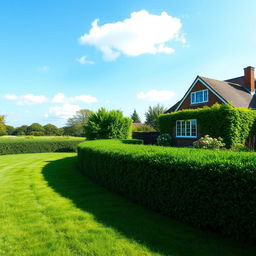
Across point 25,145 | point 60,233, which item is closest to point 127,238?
point 60,233

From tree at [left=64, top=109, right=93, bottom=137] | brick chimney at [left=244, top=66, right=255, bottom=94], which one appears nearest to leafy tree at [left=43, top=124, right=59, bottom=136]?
tree at [left=64, top=109, right=93, bottom=137]

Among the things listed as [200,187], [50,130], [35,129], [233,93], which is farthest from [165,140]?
[35,129]

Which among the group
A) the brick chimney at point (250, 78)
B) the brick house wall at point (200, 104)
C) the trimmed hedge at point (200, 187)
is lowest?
the trimmed hedge at point (200, 187)

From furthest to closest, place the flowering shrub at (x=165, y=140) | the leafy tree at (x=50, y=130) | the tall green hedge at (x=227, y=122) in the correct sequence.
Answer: the leafy tree at (x=50, y=130) < the flowering shrub at (x=165, y=140) < the tall green hedge at (x=227, y=122)

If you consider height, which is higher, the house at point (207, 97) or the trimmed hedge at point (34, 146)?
the house at point (207, 97)

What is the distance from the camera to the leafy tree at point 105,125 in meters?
15.4

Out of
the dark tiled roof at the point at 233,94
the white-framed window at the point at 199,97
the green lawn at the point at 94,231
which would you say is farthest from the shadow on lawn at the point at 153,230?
the white-framed window at the point at 199,97

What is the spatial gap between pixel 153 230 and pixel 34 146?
20.9 meters

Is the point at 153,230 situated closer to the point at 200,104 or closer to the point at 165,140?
the point at 165,140

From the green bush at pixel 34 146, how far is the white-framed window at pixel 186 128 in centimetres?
1330

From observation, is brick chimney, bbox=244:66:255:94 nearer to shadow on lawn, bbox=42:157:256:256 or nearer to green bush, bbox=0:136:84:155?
shadow on lawn, bbox=42:157:256:256

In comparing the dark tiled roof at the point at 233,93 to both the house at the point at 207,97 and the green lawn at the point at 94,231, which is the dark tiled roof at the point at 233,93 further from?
the green lawn at the point at 94,231

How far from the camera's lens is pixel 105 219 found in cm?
372

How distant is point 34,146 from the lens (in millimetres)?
20516
